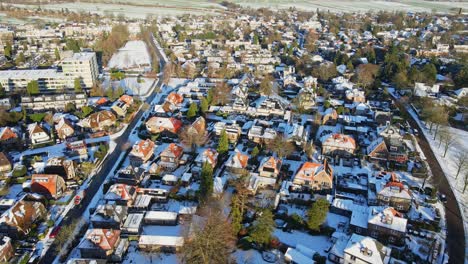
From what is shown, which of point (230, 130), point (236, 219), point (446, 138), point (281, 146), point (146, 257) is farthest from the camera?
point (230, 130)

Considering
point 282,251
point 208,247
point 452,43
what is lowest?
point 282,251

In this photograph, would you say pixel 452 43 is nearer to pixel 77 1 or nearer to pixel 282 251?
pixel 282 251

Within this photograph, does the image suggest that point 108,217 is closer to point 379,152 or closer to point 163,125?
point 163,125

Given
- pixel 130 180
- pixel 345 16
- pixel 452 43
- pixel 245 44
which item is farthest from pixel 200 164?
pixel 345 16

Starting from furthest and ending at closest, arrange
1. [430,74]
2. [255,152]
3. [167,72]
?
[167,72], [430,74], [255,152]

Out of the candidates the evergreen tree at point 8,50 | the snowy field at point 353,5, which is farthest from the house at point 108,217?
the snowy field at point 353,5

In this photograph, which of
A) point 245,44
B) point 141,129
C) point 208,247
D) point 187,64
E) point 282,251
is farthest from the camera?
point 245,44

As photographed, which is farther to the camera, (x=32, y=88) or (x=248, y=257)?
Answer: (x=32, y=88)

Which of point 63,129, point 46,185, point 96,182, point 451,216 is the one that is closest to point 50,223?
point 46,185
